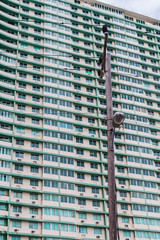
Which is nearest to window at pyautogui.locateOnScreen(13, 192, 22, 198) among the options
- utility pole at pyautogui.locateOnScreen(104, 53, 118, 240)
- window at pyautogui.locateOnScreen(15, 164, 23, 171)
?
window at pyautogui.locateOnScreen(15, 164, 23, 171)

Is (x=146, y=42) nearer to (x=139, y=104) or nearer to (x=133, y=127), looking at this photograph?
(x=139, y=104)

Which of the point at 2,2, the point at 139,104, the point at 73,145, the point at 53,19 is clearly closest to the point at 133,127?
the point at 139,104

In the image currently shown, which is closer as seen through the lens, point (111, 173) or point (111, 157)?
point (111, 173)

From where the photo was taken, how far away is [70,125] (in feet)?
257

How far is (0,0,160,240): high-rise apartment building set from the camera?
68250mm

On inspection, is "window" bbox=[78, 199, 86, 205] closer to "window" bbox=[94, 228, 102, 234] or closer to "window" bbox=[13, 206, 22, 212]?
"window" bbox=[94, 228, 102, 234]

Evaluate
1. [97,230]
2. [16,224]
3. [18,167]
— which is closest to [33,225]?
[16,224]

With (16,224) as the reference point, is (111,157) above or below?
below

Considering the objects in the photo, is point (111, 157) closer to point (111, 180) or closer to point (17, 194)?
point (111, 180)

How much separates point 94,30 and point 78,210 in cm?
4753

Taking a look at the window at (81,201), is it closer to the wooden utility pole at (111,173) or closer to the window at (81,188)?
the window at (81,188)

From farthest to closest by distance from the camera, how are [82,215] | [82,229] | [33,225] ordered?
[82,215] → [82,229] → [33,225]

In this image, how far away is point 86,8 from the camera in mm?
95188

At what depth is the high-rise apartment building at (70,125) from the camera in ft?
224
